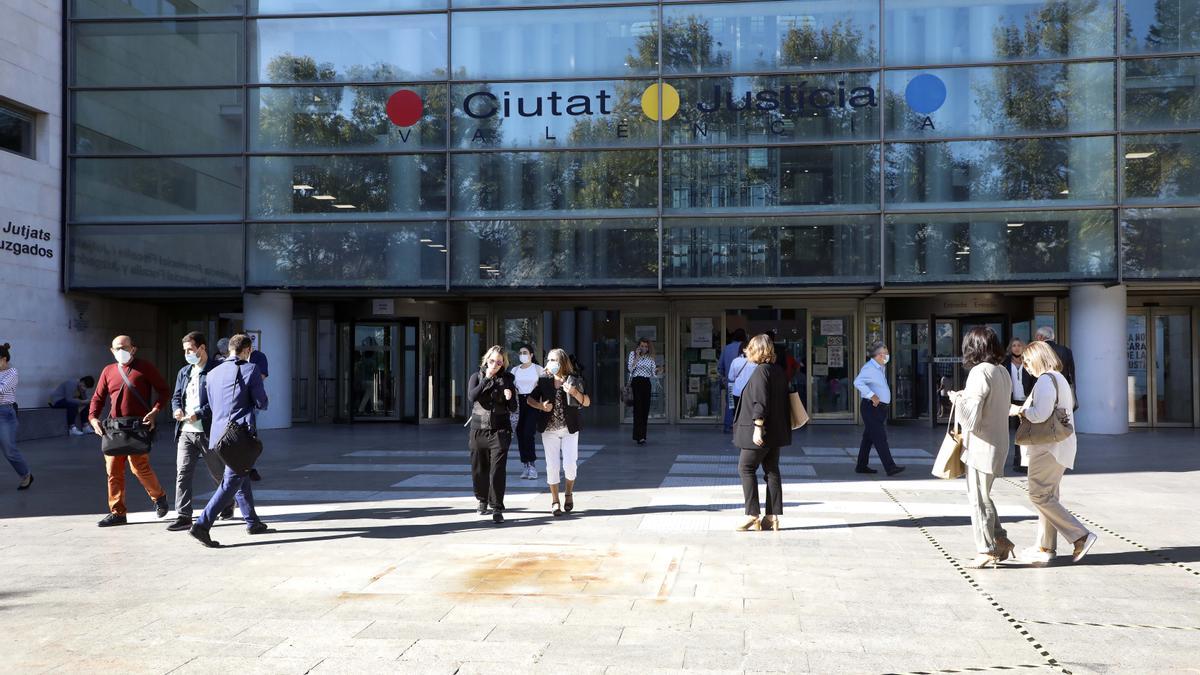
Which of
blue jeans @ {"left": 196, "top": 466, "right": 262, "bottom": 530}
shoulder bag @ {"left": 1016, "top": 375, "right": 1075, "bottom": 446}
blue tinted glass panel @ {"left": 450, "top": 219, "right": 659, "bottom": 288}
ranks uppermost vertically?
blue tinted glass panel @ {"left": 450, "top": 219, "right": 659, "bottom": 288}

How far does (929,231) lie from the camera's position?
1859 cm

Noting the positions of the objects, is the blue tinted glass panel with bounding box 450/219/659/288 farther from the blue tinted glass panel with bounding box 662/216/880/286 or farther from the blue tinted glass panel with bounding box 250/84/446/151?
the blue tinted glass panel with bounding box 250/84/446/151

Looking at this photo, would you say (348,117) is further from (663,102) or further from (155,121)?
(663,102)

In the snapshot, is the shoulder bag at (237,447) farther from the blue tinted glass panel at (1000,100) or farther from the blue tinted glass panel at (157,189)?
the blue tinted glass panel at (1000,100)

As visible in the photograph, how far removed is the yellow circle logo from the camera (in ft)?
63.7

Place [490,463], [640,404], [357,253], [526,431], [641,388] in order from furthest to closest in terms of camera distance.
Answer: [357,253]
[641,388]
[640,404]
[526,431]
[490,463]

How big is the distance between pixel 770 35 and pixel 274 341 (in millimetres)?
11460

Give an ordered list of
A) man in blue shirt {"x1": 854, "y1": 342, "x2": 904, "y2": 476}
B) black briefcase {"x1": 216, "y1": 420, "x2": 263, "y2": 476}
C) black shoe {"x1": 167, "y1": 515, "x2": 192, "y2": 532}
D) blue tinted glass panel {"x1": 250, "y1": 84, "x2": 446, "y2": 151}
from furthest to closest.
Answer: blue tinted glass panel {"x1": 250, "y1": 84, "x2": 446, "y2": 151}, man in blue shirt {"x1": 854, "y1": 342, "x2": 904, "y2": 476}, black shoe {"x1": 167, "y1": 515, "x2": 192, "y2": 532}, black briefcase {"x1": 216, "y1": 420, "x2": 263, "y2": 476}

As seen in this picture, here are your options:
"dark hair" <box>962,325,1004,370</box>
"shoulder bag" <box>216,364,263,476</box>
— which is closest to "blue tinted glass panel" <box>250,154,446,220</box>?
"shoulder bag" <box>216,364,263,476</box>

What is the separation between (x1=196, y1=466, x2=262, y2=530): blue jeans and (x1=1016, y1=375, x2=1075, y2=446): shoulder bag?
5.92 meters

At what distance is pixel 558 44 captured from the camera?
64.8 ft

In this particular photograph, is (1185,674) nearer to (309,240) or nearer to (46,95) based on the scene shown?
(309,240)

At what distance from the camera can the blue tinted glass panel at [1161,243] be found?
58.8 ft

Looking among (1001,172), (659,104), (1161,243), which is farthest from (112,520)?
(1161,243)
